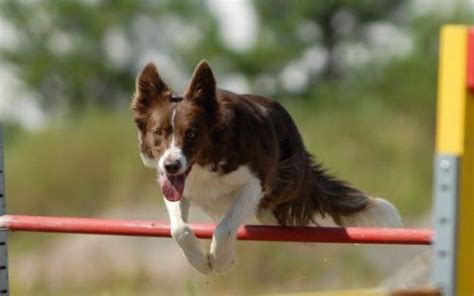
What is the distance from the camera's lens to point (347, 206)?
26.8 feet

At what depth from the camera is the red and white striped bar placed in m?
6.97

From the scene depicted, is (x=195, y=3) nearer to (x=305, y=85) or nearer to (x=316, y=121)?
(x=305, y=85)

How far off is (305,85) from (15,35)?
6512mm

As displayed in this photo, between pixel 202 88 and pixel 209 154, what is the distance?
0.31 metres

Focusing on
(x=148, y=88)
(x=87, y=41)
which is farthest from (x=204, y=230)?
(x=87, y=41)

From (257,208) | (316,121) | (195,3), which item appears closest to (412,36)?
(195,3)

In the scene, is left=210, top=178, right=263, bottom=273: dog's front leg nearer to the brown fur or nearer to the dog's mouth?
the brown fur

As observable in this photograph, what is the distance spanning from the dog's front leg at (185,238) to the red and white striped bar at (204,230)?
90 mm

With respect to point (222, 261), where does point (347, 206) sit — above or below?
above

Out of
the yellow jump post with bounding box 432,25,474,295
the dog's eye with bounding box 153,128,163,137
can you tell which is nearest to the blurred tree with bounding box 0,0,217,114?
the dog's eye with bounding box 153,128,163,137

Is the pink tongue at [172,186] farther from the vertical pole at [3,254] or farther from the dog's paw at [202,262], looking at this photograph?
the vertical pole at [3,254]

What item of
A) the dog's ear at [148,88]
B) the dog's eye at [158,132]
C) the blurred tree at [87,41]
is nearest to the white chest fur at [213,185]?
the dog's eye at [158,132]

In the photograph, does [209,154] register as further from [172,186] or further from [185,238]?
[185,238]

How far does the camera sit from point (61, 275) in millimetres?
18172
